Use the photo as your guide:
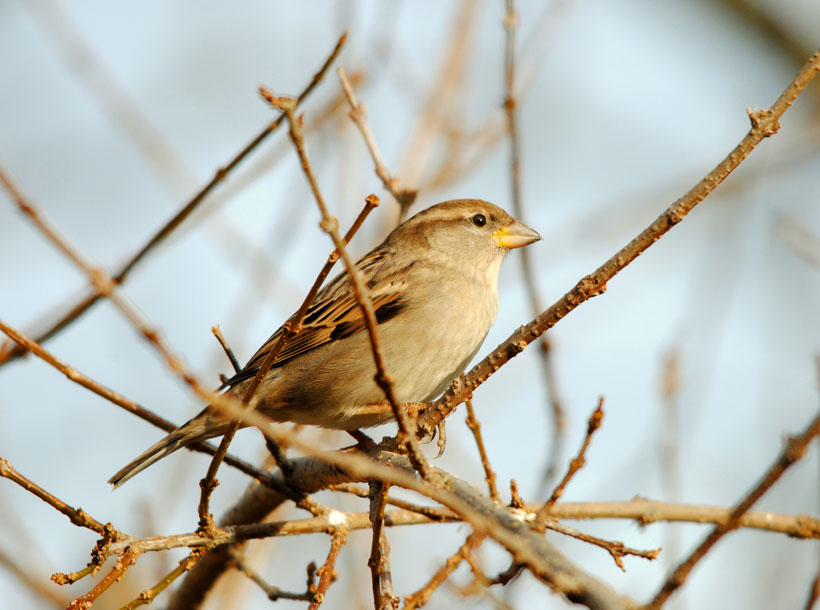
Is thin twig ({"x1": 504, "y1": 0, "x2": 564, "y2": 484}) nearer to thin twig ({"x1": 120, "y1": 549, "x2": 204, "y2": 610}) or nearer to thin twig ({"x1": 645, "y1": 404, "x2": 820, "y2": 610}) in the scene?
thin twig ({"x1": 120, "y1": 549, "x2": 204, "y2": 610})

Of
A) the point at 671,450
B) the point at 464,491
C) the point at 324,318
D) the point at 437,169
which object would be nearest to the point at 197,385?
the point at 464,491

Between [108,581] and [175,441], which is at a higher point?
[175,441]

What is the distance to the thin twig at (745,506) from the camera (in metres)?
1.79

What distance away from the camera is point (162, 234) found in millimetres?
3855

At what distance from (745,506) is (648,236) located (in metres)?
1.01

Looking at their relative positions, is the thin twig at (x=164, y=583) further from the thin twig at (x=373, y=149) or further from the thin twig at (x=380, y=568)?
the thin twig at (x=373, y=149)

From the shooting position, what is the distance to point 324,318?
506cm

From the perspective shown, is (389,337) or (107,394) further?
(389,337)

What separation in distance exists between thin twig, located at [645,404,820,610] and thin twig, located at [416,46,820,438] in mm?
935

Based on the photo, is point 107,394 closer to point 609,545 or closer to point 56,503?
point 56,503

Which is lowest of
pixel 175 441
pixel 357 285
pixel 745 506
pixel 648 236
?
pixel 745 506

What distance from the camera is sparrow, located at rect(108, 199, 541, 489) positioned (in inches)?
181

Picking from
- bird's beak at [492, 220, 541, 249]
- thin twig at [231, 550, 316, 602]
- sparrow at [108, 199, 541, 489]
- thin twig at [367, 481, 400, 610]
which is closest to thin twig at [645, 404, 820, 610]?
thin twig at [367, 481, 400, 610]

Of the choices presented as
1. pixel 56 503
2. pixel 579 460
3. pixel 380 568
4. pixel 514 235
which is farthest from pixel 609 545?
pixel 514 235
